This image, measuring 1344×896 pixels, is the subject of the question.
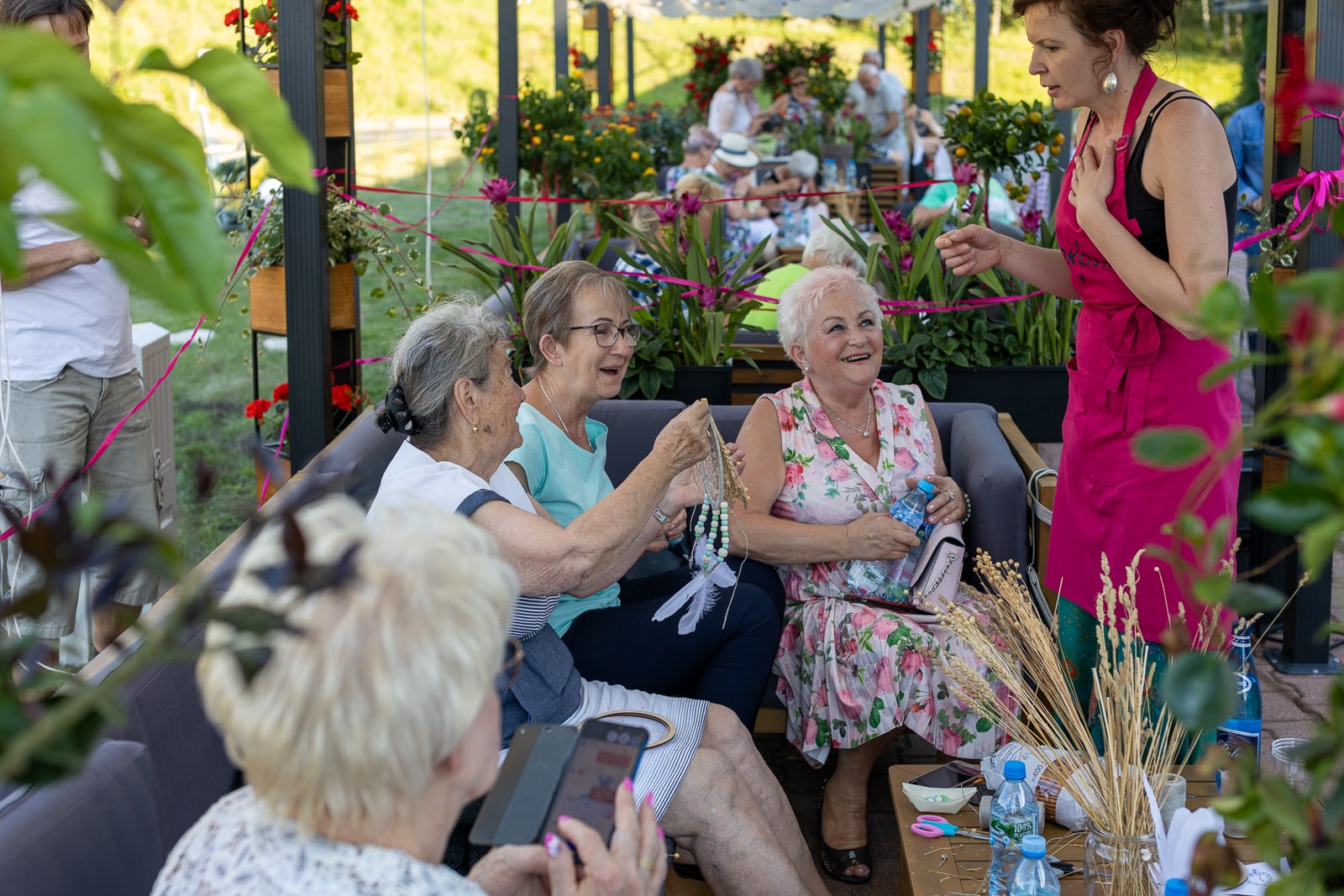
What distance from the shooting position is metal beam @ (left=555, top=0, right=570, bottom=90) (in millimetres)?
9695

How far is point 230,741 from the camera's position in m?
1.07

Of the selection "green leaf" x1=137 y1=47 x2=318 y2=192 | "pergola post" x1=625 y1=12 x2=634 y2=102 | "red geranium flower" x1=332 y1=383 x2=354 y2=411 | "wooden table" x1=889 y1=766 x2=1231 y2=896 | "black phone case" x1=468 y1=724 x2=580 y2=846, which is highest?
"pergola post" x1=625 y1=12 x2=634 y2=102

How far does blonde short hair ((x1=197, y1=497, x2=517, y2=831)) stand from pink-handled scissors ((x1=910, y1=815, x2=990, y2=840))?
1046 mm

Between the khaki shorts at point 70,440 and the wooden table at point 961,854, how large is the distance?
6.09ft

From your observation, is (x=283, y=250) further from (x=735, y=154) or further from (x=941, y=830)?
(x=735, y=154)

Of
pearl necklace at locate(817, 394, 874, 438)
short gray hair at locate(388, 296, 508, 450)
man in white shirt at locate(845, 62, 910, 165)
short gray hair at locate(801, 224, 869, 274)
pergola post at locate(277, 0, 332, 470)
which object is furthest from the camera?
man in white shirt at locate(845, 62, 910, 165)

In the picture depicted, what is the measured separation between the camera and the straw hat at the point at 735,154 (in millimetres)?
7605

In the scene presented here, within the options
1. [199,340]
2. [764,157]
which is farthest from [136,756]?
[764,157]

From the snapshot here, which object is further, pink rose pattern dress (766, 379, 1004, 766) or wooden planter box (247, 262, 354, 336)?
wooden planter box (247, 262, 354, 336)

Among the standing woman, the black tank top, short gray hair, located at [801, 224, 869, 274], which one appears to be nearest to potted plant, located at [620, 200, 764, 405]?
short gray hair, located at [801, 224, 869, 274]

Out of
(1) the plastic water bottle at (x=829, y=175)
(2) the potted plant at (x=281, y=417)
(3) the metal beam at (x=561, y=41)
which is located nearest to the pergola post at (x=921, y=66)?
(1) the plastic water bottle at (x=829, y=175)

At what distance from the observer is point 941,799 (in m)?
1.95

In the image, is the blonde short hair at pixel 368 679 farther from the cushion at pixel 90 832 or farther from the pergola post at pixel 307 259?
the pergola post at pixel 307 259

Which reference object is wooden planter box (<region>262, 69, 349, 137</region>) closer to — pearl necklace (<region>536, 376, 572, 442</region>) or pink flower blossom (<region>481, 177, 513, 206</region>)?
pink flower blossom (<region>481, 177, 513, 206</region>)
